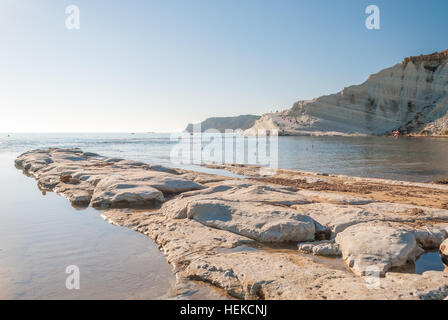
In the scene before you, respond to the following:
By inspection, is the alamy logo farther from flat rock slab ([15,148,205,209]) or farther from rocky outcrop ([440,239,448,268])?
rocky outcrop ([440,239,448,268])

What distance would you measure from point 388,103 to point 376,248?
282ft

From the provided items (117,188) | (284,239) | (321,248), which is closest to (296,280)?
(321,248)

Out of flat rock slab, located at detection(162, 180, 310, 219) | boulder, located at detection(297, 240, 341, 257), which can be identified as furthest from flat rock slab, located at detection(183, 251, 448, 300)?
flat rock slab, located at detection(162, 180, 310, 219)

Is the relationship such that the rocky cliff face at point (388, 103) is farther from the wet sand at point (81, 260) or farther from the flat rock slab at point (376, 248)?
the wet sand at point (81, 260)

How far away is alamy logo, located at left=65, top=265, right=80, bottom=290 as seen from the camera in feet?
14.2

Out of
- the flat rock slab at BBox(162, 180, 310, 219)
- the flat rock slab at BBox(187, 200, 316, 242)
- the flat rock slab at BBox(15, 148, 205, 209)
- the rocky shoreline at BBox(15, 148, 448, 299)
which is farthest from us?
the flat rock slab at BBox(15, 148, 205, 209)

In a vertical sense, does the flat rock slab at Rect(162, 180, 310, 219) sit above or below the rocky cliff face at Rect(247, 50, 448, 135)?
below

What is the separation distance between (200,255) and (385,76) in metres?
89.9

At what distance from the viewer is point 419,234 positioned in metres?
5.83

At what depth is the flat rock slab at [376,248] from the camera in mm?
4555

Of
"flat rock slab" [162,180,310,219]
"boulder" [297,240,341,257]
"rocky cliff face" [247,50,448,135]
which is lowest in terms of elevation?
"boulder" [297,240,341,257]

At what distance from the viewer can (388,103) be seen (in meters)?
78.7

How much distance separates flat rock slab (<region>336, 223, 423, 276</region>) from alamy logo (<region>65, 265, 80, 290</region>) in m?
4.19
